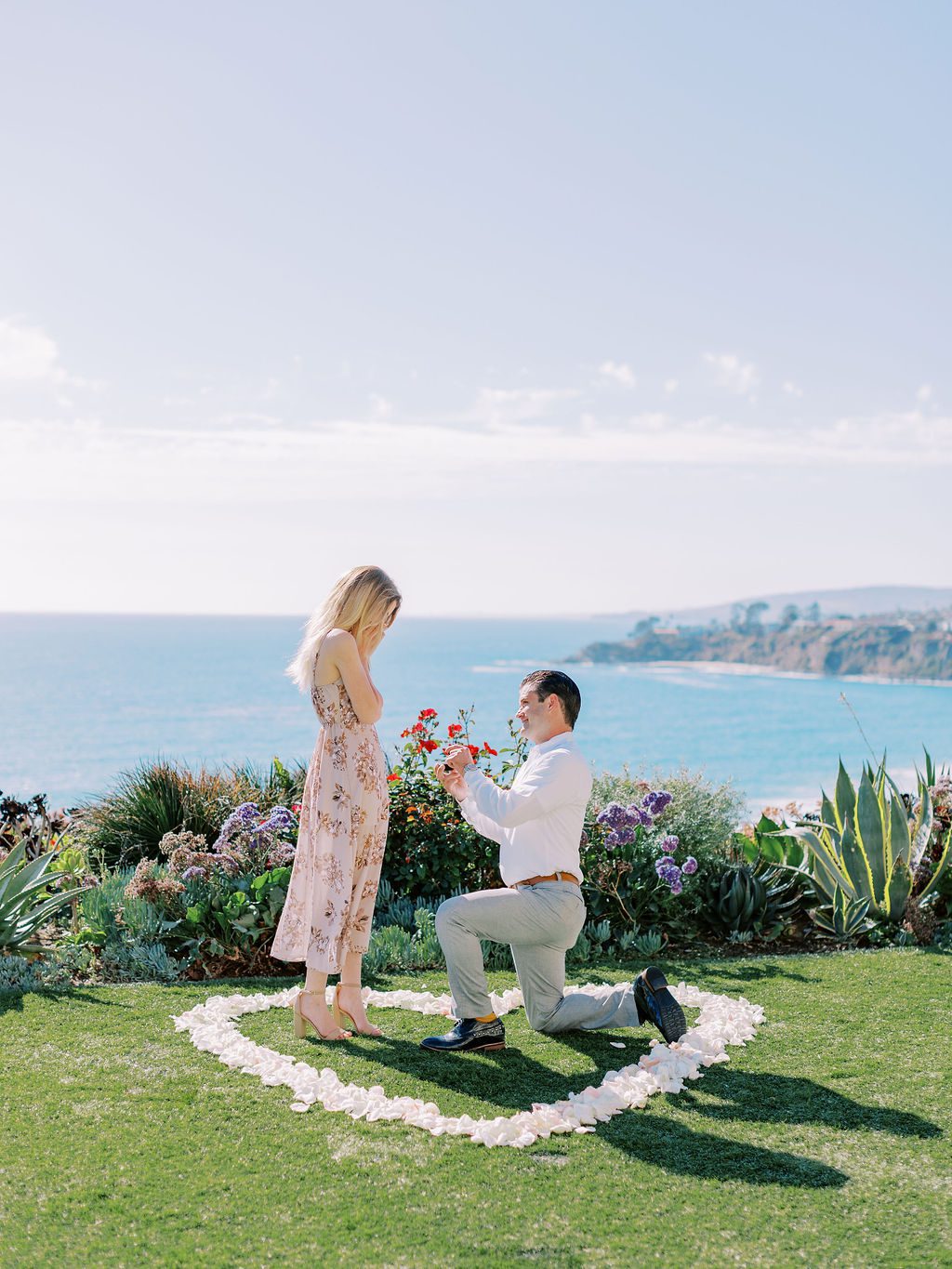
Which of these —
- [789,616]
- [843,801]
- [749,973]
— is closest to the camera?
[749,973]

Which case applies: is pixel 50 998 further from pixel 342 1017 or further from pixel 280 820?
pixel 280 820

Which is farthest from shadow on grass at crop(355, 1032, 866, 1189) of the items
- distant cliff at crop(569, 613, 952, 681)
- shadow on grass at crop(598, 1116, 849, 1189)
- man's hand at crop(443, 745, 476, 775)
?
distant cliff at crop(569, 613, 952, 681)

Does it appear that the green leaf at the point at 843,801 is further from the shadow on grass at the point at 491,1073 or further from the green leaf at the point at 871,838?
the shadow on grass at the point at 491,1073

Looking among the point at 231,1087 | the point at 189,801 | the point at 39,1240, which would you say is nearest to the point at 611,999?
the point at 231,1087

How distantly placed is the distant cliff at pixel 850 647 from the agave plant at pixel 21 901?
82351 millimetres

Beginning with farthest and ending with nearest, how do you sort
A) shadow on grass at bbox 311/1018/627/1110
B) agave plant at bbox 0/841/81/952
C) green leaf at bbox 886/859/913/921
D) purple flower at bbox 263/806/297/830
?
green leaf at bbox 886/859/913/921, purple flower at bbox 263/806/297/830, agave plant at bbox 0/841/81/952, shadow on grass at bbox 311/1018/627/1110

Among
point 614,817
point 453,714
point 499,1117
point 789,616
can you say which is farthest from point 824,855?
point 789,616

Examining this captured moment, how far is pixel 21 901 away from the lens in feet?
22.1

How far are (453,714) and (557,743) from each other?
66696mm

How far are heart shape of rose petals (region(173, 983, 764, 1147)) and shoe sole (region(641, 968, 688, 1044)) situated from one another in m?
0.06

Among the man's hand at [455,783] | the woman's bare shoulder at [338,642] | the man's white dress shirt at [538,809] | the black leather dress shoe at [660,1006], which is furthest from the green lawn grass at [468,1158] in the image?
the woman's bare shoulder at [338,642]

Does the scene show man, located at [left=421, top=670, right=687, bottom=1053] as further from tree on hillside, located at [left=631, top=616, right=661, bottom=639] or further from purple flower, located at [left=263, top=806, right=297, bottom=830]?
tree on hillside, located at [left=631, top=616, right=661, bottom=639]

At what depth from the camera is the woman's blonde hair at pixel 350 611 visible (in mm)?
5168

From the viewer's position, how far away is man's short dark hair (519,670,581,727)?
16.4ft
